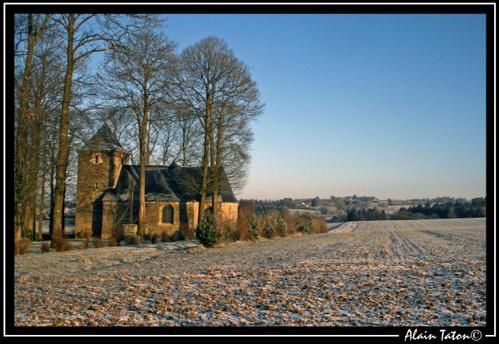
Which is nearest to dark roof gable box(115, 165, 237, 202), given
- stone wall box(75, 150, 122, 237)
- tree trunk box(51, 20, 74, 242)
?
stone wall box(75, 150, 122, 237)

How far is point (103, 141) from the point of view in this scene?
701 inches

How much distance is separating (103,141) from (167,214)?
13.1 m

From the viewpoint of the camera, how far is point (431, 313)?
7.57m

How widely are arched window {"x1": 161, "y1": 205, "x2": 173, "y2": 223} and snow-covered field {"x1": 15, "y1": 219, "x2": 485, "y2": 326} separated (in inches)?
540

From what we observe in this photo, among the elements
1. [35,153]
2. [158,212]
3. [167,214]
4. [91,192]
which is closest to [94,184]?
[91,192]

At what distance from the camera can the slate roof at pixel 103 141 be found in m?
16.8

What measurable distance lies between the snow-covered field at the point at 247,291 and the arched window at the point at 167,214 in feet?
45.0

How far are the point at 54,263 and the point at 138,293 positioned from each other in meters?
5.15

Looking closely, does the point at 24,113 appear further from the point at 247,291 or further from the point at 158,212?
the point at 158,212
